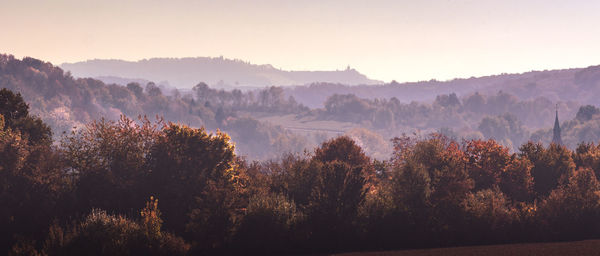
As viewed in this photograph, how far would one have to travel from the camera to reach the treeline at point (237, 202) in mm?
35781

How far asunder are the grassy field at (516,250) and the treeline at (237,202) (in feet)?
6.47

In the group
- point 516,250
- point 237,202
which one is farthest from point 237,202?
point 516,250

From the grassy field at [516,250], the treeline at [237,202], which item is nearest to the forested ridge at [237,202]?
the treeline at [237,202]

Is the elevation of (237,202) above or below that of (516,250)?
above

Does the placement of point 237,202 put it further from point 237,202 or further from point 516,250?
point 516,250

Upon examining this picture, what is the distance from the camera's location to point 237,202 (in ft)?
137

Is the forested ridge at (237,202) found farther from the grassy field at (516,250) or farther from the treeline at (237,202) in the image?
the grassy field at (516,250)

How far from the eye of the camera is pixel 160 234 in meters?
33.7

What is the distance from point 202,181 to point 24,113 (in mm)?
22941

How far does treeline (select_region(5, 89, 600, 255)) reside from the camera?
35.8 metres

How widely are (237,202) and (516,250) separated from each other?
1993cm

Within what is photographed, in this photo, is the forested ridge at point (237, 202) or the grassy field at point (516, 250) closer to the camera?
the grassy field at point (516, 250)

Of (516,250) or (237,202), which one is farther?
(237,202)

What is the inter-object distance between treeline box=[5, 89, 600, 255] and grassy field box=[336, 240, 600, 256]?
1.97 m
